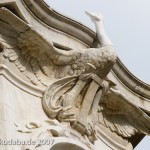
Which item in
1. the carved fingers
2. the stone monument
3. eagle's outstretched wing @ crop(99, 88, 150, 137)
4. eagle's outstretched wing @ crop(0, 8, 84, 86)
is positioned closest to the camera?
the stone monument

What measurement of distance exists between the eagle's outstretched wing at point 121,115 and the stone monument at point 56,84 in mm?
16

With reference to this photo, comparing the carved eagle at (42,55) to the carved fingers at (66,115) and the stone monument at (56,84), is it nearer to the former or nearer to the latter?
the stone monument at (56,84)

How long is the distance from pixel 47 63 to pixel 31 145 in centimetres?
162

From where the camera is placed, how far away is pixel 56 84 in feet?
36.4

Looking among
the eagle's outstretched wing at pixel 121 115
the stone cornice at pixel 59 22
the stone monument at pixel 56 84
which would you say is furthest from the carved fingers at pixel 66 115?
the stone cornice at pixel 59 22

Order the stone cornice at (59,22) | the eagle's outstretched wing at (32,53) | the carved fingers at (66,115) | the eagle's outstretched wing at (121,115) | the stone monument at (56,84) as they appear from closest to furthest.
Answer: the stone monument at (56,84), the eagle's outstretched wing at (32,53), the carved fingers at (66,115), the stone cornice at (59,22), the eagle's outstretched wing at (121,115)

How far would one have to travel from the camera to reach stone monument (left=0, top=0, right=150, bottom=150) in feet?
33.9

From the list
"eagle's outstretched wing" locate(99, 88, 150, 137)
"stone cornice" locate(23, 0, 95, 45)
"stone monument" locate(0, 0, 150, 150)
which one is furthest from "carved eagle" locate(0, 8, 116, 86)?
"eagle's outstretched wing" locate(99, 88, 150, 137)

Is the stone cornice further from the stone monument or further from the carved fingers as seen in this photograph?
the carved fingers

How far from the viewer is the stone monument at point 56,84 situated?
1034cm

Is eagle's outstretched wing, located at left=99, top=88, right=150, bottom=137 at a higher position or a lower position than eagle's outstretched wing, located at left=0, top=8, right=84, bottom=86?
lower

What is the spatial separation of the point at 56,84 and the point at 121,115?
187 cm

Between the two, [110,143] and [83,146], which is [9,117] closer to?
[83,146]

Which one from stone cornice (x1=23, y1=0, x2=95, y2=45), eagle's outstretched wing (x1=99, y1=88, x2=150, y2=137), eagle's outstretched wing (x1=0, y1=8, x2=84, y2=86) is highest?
stone cornice (x1=23, y1=0, x2=95, y2=45)
